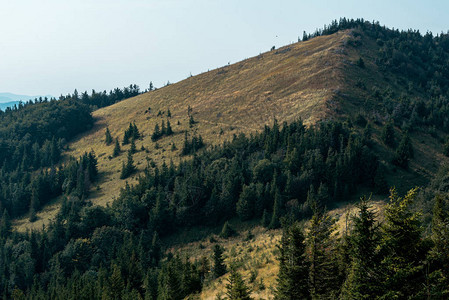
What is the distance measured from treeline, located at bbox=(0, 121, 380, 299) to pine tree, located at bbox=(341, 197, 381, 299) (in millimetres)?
39958

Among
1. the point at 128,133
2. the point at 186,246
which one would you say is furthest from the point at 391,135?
the point at 128,133

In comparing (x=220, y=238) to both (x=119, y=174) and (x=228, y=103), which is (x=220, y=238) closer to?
(x=119, y=174)

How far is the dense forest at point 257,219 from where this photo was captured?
57.2 ft

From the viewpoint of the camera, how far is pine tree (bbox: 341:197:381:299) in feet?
55.6

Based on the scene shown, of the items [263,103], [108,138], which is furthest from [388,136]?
[108,138]

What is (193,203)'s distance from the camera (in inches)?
2682

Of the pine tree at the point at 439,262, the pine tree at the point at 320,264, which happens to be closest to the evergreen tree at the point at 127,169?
the pine tree at the point at 320,264

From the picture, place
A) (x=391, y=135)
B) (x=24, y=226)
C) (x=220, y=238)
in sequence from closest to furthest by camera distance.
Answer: (x=220, y=238) < (x=391, y=135) < (x=24, y=226)

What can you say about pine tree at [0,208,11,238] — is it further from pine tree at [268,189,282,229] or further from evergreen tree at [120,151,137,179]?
→ pine tree at [268,189,282,229]

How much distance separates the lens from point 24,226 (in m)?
86.8

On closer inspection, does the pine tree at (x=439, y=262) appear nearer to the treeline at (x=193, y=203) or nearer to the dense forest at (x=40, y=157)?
the treeline at (x=193, y=203)

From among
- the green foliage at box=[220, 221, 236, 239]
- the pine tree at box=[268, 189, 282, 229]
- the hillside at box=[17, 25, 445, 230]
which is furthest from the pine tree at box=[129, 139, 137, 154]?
the pine tree at box=[268, 189, 282, 229]

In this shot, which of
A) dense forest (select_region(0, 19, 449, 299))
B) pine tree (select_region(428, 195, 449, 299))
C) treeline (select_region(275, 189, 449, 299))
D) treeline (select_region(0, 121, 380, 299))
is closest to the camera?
pine tree (select_region(428, 195, 449, 299))

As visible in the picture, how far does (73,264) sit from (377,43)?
147 m
